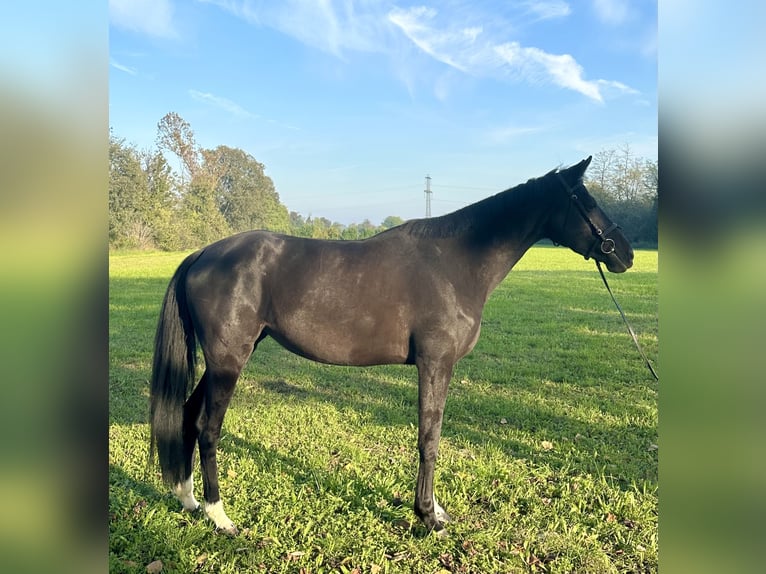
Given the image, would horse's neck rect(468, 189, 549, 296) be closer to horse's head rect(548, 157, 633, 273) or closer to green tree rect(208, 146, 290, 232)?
horse's head rect(548, 157, 633, 273)

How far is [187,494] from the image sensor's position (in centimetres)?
323

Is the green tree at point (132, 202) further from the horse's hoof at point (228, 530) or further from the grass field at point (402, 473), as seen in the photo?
the horse's hoof at point (228, 530)

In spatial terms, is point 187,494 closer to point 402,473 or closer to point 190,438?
point 190,438

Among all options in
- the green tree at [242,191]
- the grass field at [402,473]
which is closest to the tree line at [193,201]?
the green tree at [242,191]

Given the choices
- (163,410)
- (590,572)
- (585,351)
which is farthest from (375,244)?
(585,351)

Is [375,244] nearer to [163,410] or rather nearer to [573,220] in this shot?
[573,220]

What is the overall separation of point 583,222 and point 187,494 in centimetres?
336

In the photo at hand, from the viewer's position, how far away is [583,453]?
3.96 metres

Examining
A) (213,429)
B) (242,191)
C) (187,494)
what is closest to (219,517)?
(187,494)
